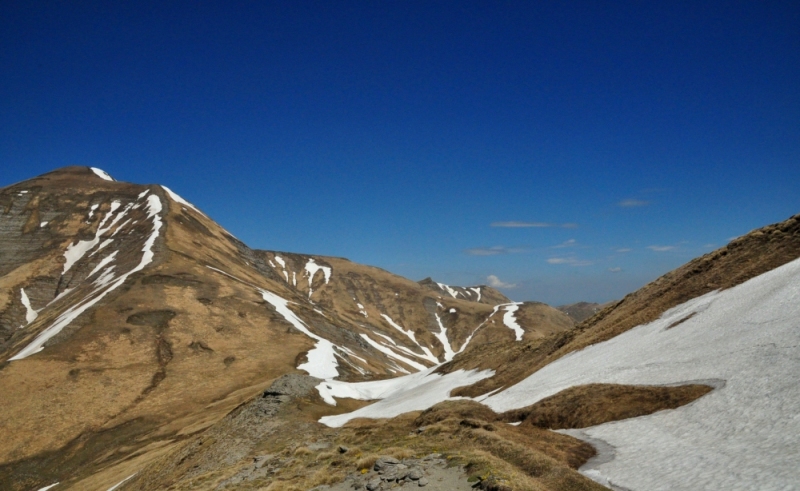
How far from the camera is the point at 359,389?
67.4 m

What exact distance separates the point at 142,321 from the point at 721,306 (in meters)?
90.7

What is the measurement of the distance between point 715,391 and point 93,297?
352 feet

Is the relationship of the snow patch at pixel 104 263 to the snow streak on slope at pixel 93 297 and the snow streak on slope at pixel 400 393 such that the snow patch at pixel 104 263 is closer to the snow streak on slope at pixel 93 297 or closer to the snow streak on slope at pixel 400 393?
the snow streak on slope at pixel 93 297

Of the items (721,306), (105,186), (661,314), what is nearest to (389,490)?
(721,306)

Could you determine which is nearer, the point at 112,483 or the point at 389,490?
the point at 389,490

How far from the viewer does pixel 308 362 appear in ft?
265

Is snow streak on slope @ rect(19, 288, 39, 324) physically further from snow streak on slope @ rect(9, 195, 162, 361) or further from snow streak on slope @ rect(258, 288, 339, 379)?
snow streak on slope @ rect(258, 288, 339, 379)

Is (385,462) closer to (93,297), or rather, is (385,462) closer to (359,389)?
(359,389)

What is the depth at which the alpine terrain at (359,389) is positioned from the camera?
56.0 ft

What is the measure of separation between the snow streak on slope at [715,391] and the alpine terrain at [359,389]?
0.10m

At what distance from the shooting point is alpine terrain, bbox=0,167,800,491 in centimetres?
1708

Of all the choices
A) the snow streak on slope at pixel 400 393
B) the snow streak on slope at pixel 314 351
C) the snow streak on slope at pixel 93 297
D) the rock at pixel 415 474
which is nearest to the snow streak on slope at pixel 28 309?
the snow streak on slope at pixel 93 297

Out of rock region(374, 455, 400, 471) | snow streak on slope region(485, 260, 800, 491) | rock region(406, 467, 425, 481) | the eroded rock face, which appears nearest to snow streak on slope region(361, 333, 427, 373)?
snow streak on slope region(485, 260, 800, 491)

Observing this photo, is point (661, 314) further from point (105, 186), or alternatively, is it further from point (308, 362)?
point (105, 186)
